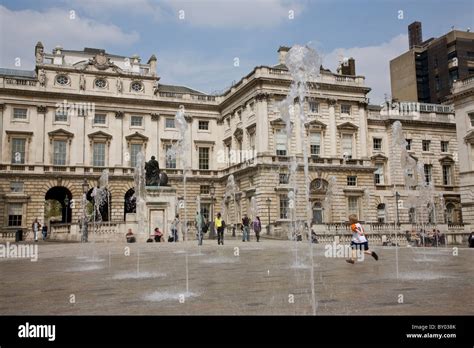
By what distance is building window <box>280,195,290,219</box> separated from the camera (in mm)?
42438

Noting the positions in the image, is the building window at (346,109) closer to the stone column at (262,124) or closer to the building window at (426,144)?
the stone column at (262,124)

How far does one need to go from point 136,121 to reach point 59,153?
27.8 ft

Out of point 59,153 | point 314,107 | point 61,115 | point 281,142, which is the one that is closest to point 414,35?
point 314,107

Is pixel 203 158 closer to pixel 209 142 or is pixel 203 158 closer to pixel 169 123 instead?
pixel 209 142

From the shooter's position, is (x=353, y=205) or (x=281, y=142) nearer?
(x=281, y=142)

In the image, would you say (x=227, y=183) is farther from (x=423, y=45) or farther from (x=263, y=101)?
(x=423, y=45)

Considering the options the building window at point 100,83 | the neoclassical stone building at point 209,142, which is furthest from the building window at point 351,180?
the building window at point 100,83

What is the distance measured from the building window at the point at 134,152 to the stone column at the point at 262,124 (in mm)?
13581

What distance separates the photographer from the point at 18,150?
4528cm

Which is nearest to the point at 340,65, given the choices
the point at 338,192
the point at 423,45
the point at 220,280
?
the point at 338,192

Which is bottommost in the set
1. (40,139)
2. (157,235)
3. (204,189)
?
(157,235)

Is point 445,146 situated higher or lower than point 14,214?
higher

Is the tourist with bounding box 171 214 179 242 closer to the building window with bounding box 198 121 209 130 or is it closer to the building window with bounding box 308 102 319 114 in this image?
the building window with bounding box 308 102 319 114
